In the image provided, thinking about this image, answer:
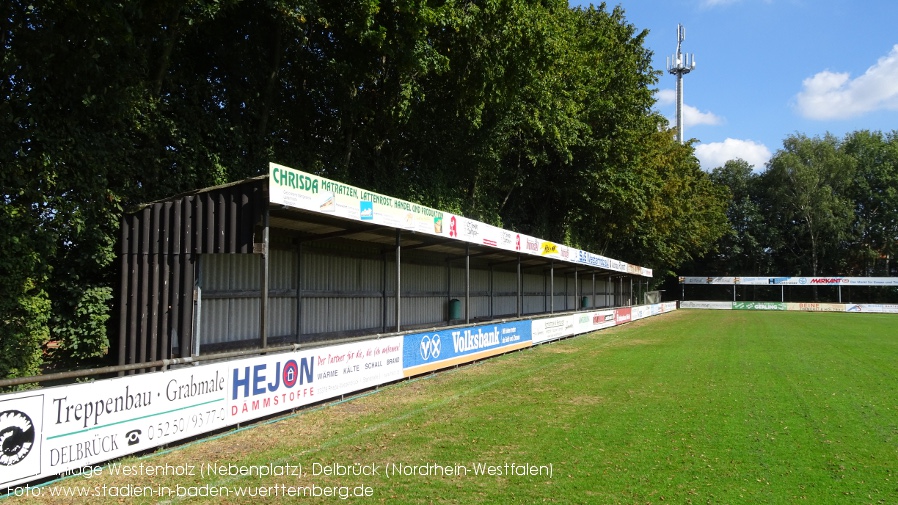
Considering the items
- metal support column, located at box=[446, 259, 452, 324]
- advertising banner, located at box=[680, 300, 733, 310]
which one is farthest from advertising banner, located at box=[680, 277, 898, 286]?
metal support column, located at box=[446, 259, 452, 324]

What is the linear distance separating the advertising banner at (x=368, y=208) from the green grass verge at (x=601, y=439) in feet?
11.9

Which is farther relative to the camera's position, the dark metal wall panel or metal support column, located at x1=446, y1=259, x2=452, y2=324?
metal support column, located at x1=446, y1=259, x2=452, y2=324

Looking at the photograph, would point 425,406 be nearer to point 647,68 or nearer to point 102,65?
point 102,65

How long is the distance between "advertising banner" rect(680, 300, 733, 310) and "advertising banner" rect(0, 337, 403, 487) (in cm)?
6637

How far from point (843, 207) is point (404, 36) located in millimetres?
72842

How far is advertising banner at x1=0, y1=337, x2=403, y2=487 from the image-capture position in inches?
239

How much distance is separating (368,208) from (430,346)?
4.16 m

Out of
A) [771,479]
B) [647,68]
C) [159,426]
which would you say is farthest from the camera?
[647,68]

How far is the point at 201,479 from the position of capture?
6.70m

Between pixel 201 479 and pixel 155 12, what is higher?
pixel 155 12

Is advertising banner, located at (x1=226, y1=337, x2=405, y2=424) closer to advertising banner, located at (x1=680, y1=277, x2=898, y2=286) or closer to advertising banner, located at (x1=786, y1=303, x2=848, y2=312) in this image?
advertising banner, located at (x1=680, y1=277, x2=898, y2=286)

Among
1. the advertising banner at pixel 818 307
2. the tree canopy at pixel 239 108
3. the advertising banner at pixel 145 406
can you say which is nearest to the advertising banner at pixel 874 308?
the advertising banner at pixel 818 307

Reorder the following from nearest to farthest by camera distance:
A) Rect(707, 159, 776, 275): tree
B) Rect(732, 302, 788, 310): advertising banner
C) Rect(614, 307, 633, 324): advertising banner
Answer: Rect(614, 307, 633, 324): advertising banner
Rect(732, 302, 788, 310): advertising banner
Rect(707, 159, 776, 275): tree

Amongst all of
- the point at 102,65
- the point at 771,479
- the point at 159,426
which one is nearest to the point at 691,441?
the point at 771,479
